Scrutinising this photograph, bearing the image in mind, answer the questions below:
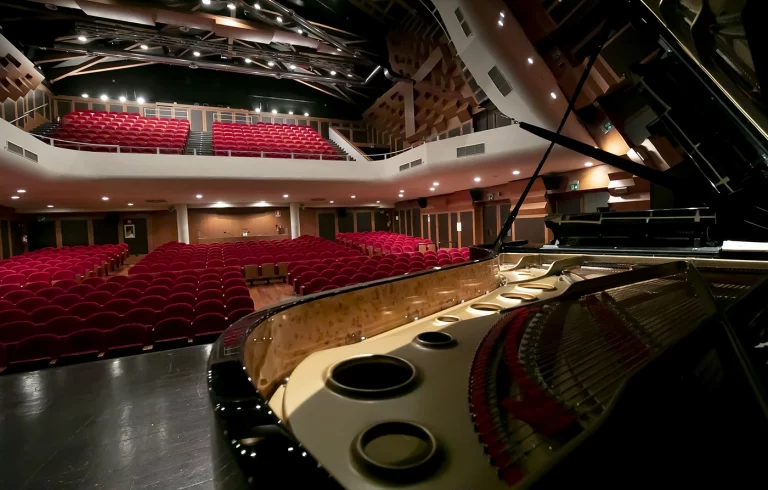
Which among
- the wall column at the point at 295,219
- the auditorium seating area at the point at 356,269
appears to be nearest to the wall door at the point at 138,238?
the wall column at the point at 295,219

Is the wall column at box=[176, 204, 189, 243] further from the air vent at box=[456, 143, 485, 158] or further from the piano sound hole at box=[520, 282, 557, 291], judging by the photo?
the piano sound hole at box=[520, 282, 557, 291]

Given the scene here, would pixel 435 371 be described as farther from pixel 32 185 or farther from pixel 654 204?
pixel 32 185

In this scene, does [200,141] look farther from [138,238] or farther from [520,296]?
[520,296]

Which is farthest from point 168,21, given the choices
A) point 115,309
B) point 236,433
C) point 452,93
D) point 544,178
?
point 236,433

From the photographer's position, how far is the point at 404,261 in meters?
7.64

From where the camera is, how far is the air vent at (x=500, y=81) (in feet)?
21.8

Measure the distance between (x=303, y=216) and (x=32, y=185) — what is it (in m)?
11.1

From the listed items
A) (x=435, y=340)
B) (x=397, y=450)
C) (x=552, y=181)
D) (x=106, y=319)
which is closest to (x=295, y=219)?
(x=552, y=181)

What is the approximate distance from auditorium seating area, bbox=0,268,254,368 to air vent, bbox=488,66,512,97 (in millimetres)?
5911

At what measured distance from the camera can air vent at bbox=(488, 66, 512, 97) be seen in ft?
21.8

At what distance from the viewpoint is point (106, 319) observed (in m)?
4.07

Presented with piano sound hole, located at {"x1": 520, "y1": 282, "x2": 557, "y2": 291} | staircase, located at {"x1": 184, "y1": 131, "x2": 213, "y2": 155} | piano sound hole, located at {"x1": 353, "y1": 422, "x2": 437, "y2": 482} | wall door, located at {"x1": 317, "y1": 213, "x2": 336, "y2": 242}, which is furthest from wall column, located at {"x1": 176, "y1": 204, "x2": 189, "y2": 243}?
piano sound hole, located at {"x1": 353, "y1": 422, "x2": 437, "y2": 482}

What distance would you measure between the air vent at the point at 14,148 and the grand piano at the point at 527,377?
28.3 feet

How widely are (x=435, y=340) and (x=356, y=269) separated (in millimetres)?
5171
